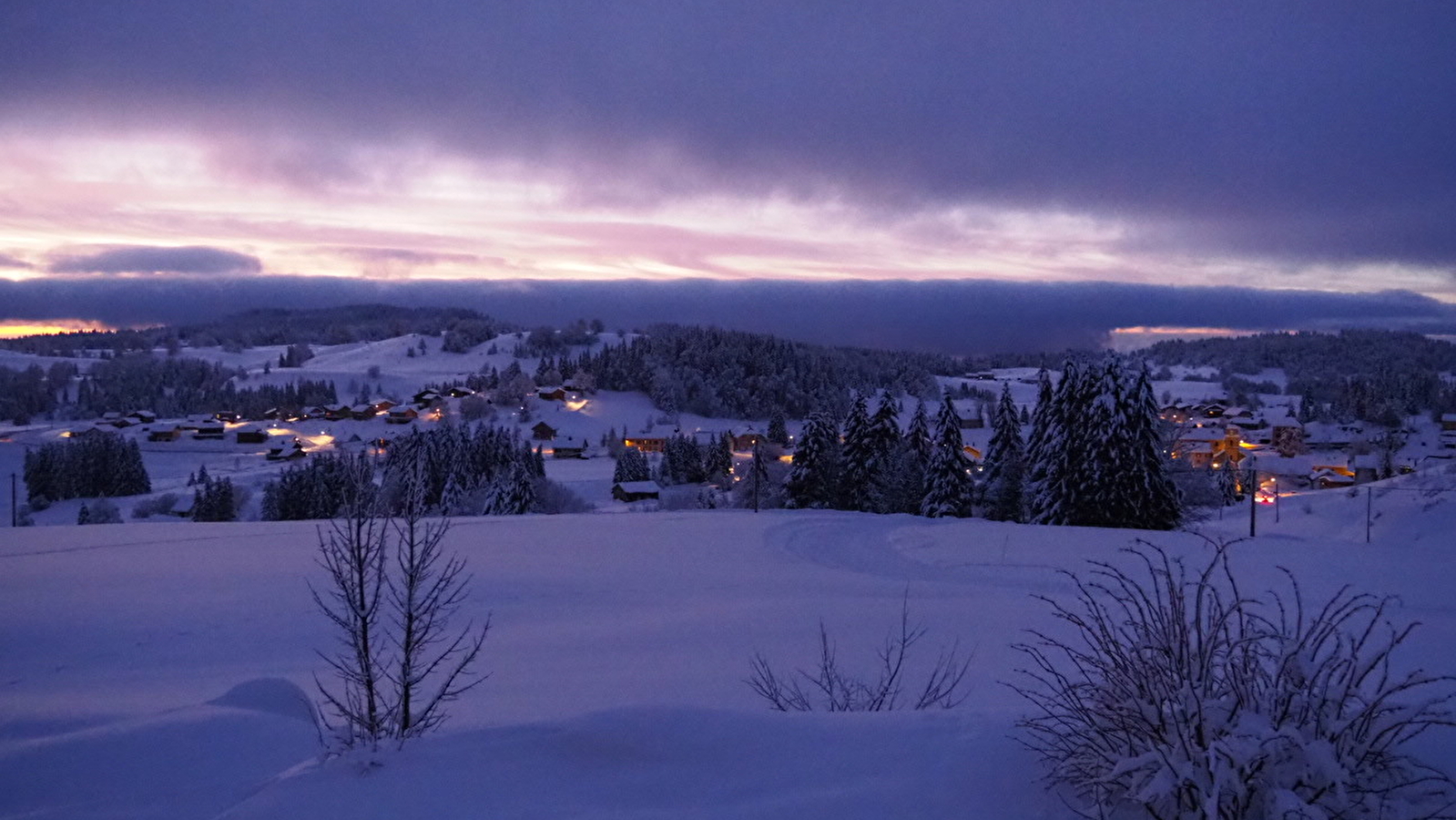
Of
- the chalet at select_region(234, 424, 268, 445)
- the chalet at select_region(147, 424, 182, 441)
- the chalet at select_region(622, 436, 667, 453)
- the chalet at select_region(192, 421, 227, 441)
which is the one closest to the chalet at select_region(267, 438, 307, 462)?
the chalet at select_region(234, 424, 268, 445)

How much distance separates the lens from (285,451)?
60625 millimetres

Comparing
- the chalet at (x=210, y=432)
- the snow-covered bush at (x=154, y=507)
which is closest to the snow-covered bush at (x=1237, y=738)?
the snow-covered bush at (x=154, y=507)

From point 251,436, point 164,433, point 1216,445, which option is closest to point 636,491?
point 251,436

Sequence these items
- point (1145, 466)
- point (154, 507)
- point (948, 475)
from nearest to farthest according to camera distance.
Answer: point (1145, 466) < point (948, 475) < point (154, 507)

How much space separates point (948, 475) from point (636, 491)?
2109 cm

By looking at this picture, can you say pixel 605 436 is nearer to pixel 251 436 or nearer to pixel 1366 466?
pixel 251 436

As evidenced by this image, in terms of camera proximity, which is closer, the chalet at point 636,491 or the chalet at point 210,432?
the chalet at point 636,491

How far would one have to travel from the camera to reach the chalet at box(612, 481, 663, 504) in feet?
159

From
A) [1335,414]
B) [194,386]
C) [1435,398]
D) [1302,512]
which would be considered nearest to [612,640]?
[1302,512]

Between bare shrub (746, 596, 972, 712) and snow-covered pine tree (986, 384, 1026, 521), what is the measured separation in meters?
Result: 22.4

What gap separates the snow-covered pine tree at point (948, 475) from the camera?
3269 cm

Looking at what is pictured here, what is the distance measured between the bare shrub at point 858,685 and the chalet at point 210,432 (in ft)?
228

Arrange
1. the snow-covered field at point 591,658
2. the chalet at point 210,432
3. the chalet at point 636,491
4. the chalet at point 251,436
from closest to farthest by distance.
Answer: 1. the snow-covered field at point 591,658
2. the chalet at point 636,491
3. the chalet at point 210,432
4. the chalet at point 251,436

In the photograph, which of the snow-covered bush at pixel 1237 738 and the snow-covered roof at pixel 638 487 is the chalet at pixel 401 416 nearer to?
the snow-covered roof at pixel 638 487
